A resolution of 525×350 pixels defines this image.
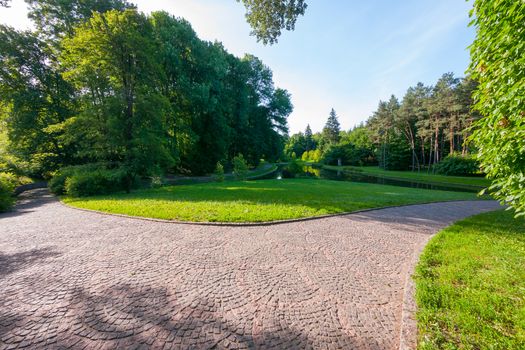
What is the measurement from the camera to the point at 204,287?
3316 mm

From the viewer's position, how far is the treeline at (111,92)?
1347cm

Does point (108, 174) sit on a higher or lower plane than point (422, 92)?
lower

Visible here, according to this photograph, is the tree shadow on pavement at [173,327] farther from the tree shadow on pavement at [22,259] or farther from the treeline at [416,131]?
the treeline at [416,131]

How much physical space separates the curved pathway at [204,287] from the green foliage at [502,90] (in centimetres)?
234

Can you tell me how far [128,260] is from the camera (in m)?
4.20

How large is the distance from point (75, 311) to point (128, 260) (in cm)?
144

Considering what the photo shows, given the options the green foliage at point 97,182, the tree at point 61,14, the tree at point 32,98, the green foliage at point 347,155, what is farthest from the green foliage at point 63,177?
the green foliage at point 347,155

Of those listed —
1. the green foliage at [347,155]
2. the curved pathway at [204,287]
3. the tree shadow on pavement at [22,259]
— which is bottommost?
the curved pathway at [204,287]

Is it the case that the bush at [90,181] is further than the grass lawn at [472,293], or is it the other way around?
the bush at [90,181]

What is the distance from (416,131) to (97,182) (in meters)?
59.3

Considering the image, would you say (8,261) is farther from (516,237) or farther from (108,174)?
(516,237)

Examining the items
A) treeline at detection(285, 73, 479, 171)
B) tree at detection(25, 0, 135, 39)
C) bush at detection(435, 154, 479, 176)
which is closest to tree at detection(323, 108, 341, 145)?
treeline at detection(285, 73, 479, 171)

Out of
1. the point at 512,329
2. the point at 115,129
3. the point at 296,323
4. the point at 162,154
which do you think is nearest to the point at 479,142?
the point at 512,329

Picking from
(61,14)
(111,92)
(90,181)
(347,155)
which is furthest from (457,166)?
(61,14)
